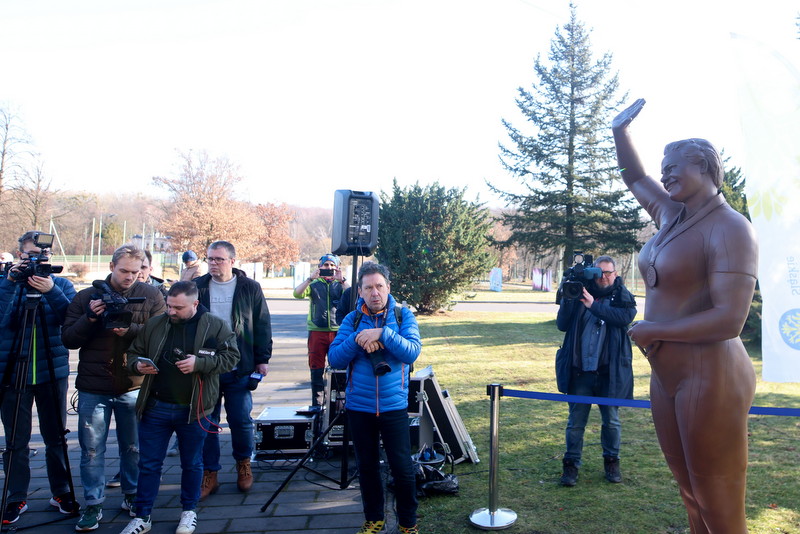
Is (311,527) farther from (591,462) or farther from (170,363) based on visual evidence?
(591,462)

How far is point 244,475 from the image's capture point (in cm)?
495

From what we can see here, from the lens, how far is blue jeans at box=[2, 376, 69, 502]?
4160 millimetres

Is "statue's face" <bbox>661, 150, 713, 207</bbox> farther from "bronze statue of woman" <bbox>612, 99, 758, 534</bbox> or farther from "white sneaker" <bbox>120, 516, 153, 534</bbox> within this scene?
"white sneaker" <bbox>120, 516, 153, 534</bbox>

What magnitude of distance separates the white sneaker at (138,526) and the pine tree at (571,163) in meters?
20.4

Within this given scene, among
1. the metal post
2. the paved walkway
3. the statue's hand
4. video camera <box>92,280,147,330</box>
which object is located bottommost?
the paved walkway

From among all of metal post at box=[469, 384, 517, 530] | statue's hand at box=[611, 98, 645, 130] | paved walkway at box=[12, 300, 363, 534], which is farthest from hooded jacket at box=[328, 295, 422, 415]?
statue's hand at box=[611, 98, 645, 130]

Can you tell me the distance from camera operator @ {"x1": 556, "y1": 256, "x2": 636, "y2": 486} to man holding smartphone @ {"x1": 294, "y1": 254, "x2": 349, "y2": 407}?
316cm

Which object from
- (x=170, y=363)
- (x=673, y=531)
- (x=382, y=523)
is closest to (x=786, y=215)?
(x=673, y=531)

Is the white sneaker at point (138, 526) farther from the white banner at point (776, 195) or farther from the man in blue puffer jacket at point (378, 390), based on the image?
the white banner at point (776, 195)

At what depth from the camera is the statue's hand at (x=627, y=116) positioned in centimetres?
286

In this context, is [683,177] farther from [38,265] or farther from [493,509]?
[38,265]

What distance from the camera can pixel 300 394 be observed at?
8828 millimetres

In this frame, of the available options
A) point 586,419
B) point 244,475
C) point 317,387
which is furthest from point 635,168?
point 317,387

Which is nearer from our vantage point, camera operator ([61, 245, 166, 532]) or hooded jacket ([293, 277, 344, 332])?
camera operator ([61, 245, 166, 532])
